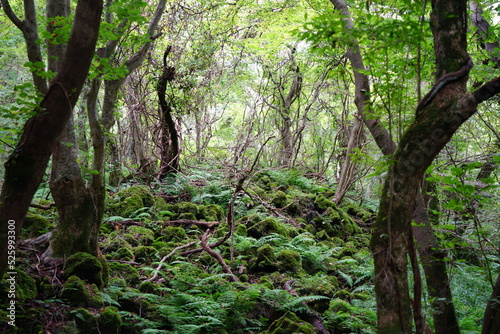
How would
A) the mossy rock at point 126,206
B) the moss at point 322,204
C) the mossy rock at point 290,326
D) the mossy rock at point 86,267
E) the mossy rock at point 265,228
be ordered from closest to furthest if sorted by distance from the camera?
the mossy rock at point 290,326, the mossy rock at point 86,267, the mossy rock at point 126,206, the mossy rock at point 265,228, the moss at point 322,204

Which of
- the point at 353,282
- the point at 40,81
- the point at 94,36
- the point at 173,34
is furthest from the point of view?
the point at 173,34

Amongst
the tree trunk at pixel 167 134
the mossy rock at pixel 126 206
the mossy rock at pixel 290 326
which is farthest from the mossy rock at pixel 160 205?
the mossy rock at pixel 290 326

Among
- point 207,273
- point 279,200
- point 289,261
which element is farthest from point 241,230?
point 279,200

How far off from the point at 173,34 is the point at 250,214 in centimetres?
625

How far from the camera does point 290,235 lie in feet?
27.3

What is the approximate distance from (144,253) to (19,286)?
2.43 metres

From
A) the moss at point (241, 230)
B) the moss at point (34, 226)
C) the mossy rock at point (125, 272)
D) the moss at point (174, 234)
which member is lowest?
the mossy rock at point (125, 272)

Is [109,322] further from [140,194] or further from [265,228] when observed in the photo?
[140,194]

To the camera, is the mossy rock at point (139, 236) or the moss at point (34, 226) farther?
the mossy rock at point (139, 236)

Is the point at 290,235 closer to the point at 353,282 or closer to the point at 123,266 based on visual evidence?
the point at 353,282

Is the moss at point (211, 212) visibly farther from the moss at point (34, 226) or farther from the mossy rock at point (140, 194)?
the moss at point (34, 226)

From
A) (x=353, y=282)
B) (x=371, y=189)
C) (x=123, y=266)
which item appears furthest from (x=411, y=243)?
(x=371, y=189)

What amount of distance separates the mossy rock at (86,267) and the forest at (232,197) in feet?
0.08

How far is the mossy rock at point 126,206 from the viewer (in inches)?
304
